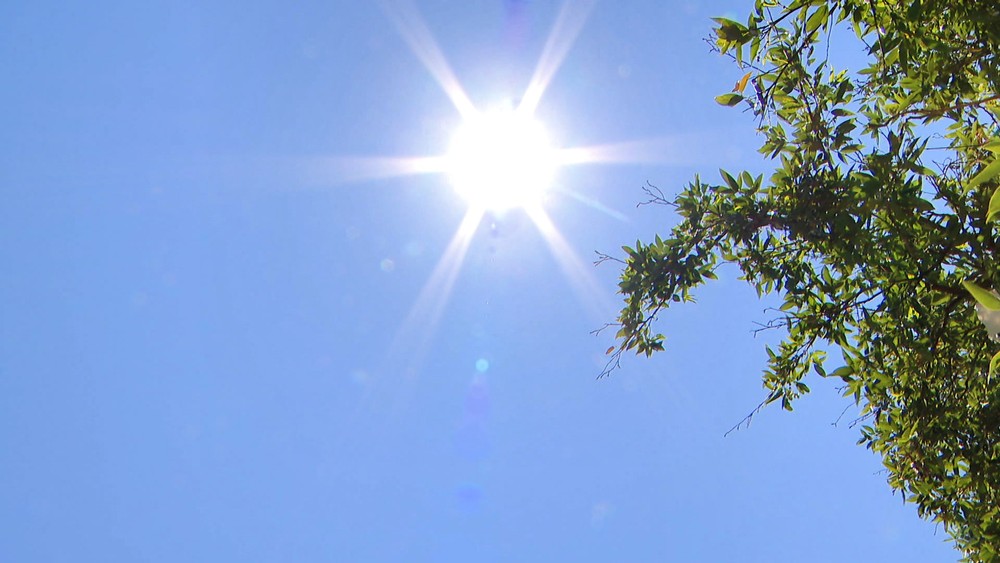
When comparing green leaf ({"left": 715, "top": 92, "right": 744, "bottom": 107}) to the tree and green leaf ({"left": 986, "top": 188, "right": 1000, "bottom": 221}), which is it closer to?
the tree

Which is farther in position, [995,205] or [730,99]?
[730,99]

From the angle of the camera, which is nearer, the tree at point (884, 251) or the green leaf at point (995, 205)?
the green leaf at point (995, 205)

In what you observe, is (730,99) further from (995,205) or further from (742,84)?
(995,205)

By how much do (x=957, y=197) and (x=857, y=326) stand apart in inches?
46.5

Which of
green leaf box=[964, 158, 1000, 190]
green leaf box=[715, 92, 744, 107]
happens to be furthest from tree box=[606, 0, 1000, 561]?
green leaf box=[964, 158, 1000, 190]

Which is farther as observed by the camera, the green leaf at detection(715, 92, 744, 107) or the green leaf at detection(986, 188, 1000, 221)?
the green leaf at detection(715, 92, 744, 107)

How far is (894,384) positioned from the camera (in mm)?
4660

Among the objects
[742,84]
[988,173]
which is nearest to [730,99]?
[742,84]

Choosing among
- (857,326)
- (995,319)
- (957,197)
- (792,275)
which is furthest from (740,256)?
(995,319)

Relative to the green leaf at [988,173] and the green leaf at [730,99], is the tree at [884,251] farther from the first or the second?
the green leaf at [988,173]

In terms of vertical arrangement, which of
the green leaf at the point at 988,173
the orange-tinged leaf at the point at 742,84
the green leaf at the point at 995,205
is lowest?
the green leaf at the point at 995,205

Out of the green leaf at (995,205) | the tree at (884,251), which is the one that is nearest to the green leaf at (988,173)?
the green leaf at (995,205)

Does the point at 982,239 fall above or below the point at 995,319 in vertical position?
above

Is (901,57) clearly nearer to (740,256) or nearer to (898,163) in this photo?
(898,163)
